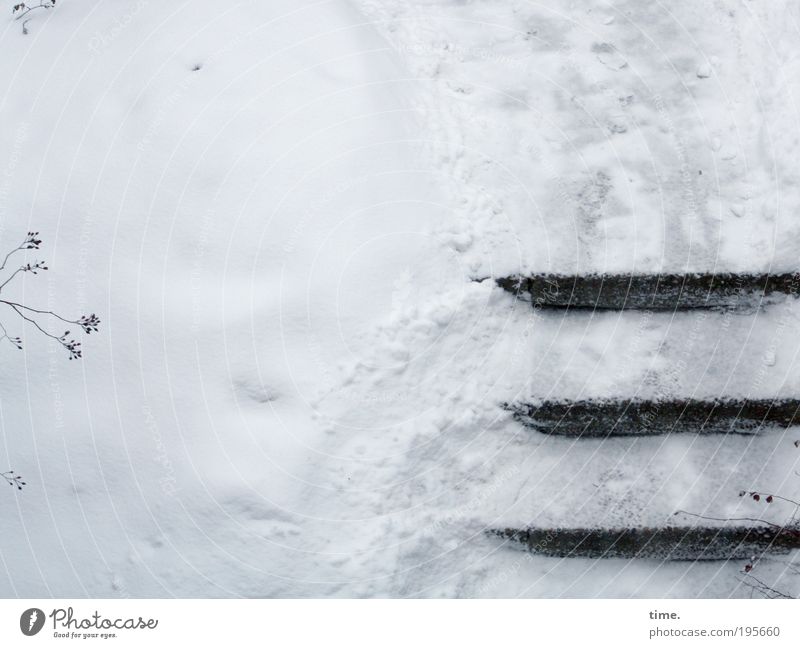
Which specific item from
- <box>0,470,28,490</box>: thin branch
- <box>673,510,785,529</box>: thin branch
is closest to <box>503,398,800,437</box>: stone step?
<box>673,510,785,529</box>: thin branch

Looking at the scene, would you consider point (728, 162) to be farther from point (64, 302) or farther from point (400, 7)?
point (64, 302)

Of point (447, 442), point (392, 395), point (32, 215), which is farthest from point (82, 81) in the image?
point (447, 442)

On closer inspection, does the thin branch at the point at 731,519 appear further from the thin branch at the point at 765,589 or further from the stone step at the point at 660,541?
the thin branch at the point at 765,589

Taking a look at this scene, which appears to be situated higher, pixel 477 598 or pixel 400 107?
pixel 400 107

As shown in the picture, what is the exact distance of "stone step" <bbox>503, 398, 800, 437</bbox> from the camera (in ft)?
24.3

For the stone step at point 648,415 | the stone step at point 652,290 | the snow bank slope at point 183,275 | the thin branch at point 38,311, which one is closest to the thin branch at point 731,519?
the stone step at point 648,415

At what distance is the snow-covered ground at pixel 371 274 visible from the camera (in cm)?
680

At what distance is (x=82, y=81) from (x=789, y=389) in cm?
762

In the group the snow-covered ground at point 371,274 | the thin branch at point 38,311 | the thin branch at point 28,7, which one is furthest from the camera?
the thin branch at point 28,7

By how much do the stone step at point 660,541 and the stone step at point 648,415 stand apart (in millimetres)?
987

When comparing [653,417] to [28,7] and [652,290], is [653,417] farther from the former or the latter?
[28,7]

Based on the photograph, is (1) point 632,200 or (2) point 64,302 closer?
(2) point 64,302

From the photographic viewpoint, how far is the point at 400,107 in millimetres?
7441

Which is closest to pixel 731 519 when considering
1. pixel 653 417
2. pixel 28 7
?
pixel 653 417
